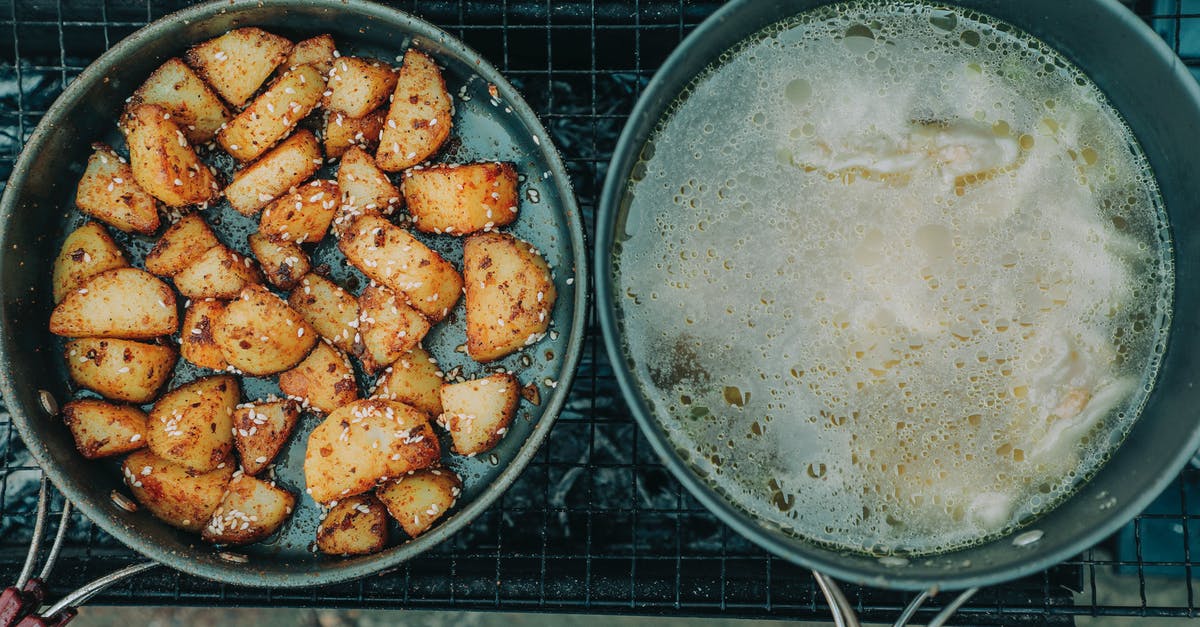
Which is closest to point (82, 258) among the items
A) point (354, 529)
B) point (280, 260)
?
point (280, 260)

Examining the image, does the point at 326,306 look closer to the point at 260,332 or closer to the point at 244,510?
the point at 260,332

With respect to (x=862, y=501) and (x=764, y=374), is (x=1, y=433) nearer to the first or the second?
(x=764, y=374)

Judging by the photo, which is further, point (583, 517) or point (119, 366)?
point (583, 517)

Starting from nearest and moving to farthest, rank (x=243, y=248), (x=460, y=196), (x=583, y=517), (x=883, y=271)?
1. (x=883, y=271)
2. (x=460, y=196)
3. (x=243, y=248)
4. (x=583, y=517)

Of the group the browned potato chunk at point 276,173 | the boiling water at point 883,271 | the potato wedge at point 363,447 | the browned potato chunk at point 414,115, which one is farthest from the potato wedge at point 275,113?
the boiling water at point 883,271

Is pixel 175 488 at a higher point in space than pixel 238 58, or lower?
lower

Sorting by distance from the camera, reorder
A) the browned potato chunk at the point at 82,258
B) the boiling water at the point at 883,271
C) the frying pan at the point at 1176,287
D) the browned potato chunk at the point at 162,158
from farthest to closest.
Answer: the browned potato chunk at the point at 82,258, the browned potato chunk at the point at 162,158, the boiling water at the point at 883,271, the frying pan at the point at 1176,287

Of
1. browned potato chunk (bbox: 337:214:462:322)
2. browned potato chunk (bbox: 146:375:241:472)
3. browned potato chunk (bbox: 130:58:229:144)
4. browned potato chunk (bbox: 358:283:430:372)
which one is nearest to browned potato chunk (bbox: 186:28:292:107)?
browned potato chunk (bbox: 130:58:229:144)

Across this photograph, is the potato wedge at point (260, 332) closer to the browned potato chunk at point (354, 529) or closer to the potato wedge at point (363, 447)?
the potato wedge at point (363, 447)
